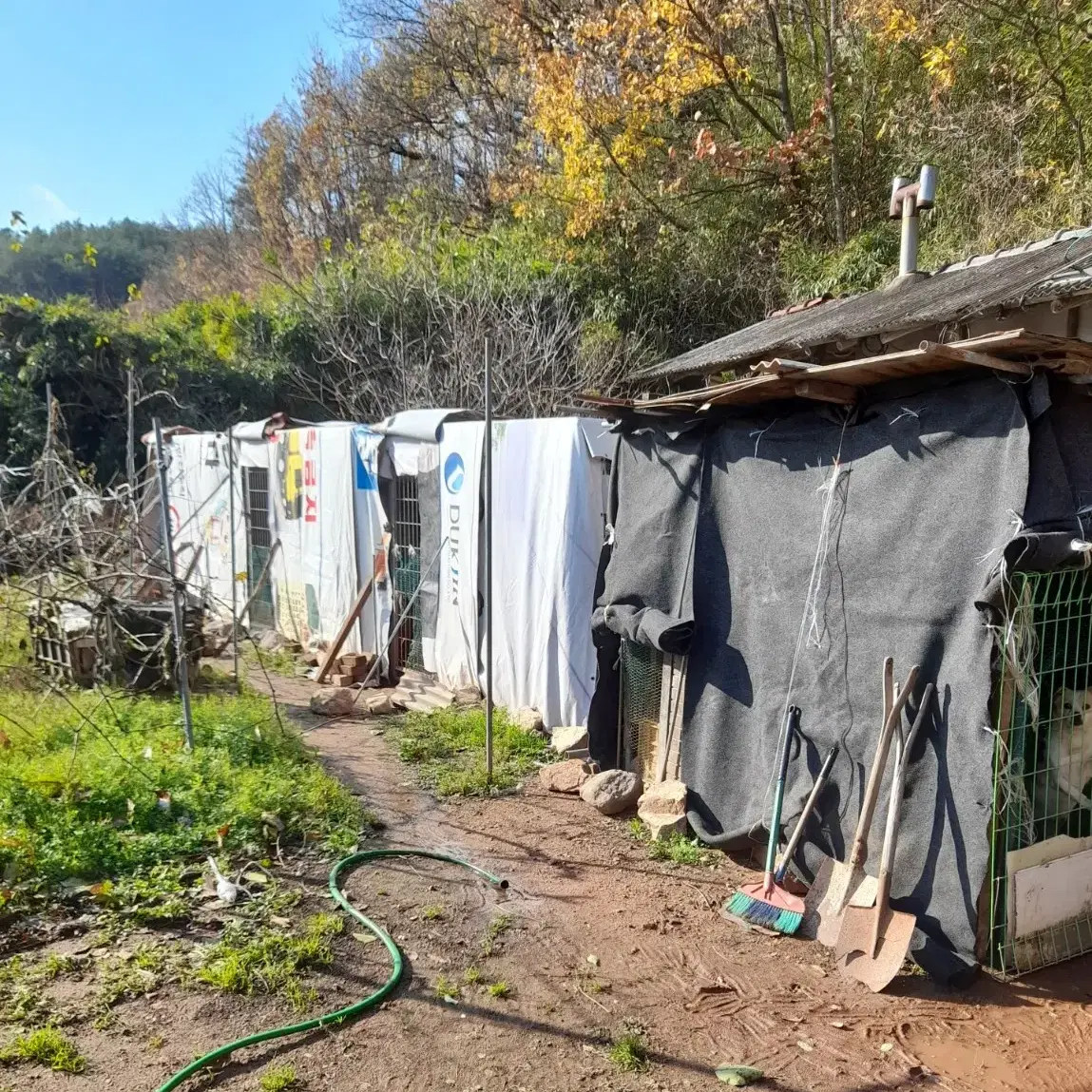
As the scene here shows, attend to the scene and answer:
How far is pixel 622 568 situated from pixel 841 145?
407 inches

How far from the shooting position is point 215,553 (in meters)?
12.7

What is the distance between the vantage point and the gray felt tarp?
12.2ft

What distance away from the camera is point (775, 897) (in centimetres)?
439

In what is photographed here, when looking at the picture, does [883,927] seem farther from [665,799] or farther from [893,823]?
[665,799]

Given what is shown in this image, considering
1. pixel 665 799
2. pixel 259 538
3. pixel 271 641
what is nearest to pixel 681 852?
pixel 665 799

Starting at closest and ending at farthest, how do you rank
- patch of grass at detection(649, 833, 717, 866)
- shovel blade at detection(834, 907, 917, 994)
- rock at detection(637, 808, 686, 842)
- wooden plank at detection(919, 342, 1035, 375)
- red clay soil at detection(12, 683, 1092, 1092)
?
red clay soil at detection(12, 683, 1092, 1092) → wooden plank at detection(919, 342, 1035, 375) → shovel blade at detection(834, 907, 917, 994) → patch of grass at detection(649, 833, 717, 866) → rock at detection(637, 808, 686, 842)

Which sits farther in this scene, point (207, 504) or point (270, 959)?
point (207, 504)

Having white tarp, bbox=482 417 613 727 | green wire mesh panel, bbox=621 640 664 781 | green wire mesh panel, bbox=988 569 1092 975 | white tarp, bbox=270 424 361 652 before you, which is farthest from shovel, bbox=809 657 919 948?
white tarp, bbox=270 424 361 652

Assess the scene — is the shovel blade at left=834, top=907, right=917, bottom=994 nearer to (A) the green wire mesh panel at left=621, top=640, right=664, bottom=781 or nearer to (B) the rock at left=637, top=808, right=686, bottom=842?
(B) the rock at left=637, top=808, right=686, bottom=842

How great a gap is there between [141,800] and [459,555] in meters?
3.86

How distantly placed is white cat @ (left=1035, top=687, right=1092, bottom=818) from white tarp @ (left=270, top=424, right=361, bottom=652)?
23.3ft

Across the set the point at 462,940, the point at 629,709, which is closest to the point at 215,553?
the point at 629,709

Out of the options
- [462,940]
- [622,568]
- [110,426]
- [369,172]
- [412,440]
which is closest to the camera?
[462,940]

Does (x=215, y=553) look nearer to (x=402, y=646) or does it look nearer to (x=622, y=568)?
(x=402, y=646)
